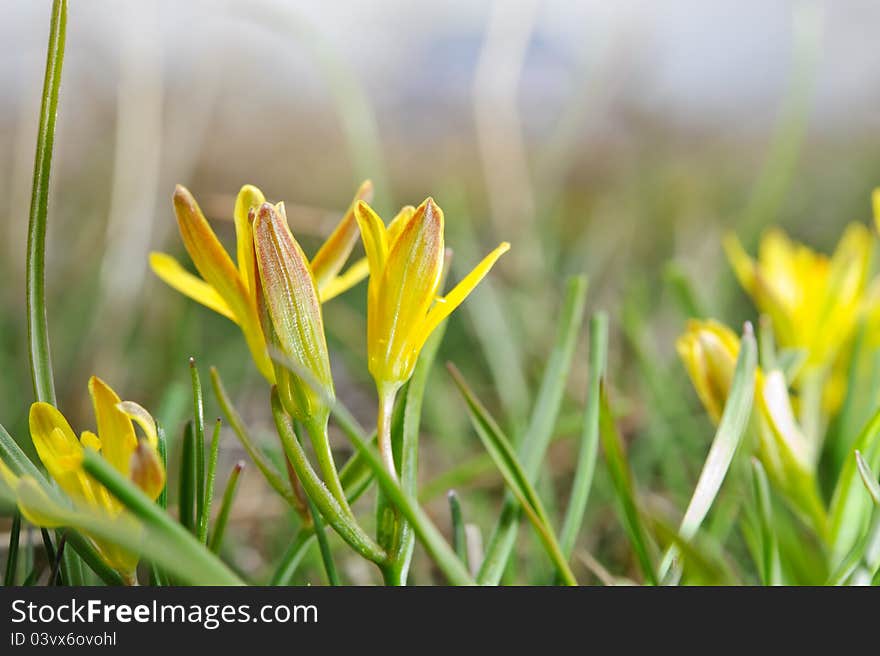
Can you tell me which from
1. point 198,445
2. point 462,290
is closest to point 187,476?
point 198,445

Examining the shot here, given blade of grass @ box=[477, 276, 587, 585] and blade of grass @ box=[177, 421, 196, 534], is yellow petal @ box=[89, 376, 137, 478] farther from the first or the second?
blade of grass @ box=[477, 276, 587, 585]

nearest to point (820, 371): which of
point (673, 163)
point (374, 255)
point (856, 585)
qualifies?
point (856, 585)

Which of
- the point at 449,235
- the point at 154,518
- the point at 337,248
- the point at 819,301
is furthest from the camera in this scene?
the point at 449,235

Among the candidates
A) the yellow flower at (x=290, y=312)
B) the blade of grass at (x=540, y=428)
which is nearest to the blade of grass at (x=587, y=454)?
the blade of grass at (x=540, y=428)

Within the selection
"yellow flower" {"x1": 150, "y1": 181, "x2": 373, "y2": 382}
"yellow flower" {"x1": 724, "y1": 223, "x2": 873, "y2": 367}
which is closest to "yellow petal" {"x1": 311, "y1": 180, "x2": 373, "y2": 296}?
"yellow flower" {"x1": 150, "y1": 181, "x2": 373, "y2": 382}

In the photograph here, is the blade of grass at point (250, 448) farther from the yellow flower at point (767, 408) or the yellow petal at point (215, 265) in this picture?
the yellow flower at point (767, 408)

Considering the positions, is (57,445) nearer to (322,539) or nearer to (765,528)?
(322,539)
